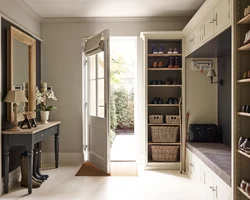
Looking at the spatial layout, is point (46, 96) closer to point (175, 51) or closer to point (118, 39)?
point (118, 39)

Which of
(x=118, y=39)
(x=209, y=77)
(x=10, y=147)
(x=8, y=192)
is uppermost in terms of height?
(x=118, y=39)

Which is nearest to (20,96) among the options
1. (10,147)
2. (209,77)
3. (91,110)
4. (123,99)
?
(10,147)

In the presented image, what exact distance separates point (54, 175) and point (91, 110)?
1301mm

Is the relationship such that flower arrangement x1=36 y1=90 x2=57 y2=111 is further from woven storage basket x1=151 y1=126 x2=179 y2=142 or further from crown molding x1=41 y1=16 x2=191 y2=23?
woven storage basket x1=151 y1=126 x2=179 y2=142

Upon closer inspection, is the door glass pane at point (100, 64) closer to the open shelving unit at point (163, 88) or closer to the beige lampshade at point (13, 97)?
the open shelving unit at point (163, 88)

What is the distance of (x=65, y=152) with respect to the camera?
5.17 m

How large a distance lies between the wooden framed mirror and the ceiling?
0.58 meters

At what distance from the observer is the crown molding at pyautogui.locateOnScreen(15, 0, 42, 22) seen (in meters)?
4.14

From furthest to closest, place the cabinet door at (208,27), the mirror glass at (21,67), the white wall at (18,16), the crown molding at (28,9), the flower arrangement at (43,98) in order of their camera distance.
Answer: the flower arrangement at (43,98) < the crown molding at (28,9) < the mirror glass at (21,67) < the white wall at (18,16) < the cabinet door at (208,27)

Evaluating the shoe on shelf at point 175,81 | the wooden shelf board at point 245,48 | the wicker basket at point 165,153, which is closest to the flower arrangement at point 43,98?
the wicker basket at point 165,153

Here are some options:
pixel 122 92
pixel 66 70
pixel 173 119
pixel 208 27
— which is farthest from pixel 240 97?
pixel 122 92

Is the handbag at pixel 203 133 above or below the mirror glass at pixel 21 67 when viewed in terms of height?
below

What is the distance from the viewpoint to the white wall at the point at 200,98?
4551 millimetres

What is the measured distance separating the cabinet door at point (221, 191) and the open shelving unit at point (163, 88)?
1.59 m
